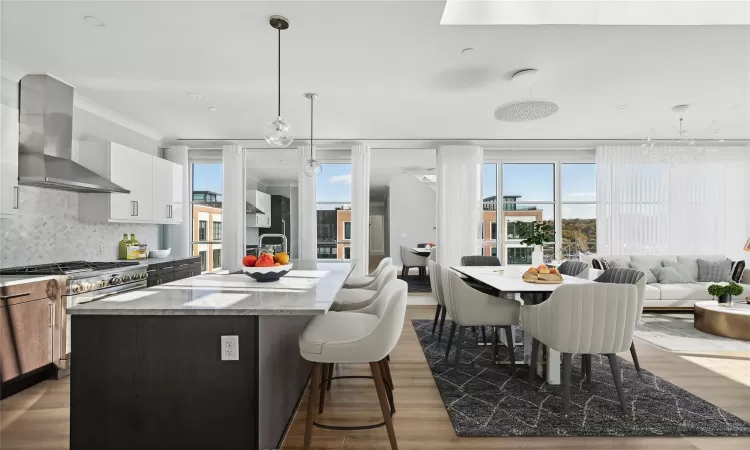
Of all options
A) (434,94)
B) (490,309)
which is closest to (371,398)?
(490,309)

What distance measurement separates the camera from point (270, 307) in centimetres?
168

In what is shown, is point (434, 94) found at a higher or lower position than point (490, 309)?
higher

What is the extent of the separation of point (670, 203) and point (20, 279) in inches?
321

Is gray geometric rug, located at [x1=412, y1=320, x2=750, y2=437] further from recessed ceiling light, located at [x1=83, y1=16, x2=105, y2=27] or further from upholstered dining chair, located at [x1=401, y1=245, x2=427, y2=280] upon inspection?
upholstered dining chair, located at [x1=401, y1=245, x2=427, y2=280]

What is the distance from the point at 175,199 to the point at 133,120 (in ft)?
3.71

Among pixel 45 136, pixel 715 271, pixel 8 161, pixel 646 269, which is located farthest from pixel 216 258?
pixel 715 271

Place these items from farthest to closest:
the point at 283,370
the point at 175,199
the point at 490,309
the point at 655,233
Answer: the point at 655,233 < the point at 175,199 < the point at 490,309 < the point at 283,370

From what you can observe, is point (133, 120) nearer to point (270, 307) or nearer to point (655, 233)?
point (270, 307)

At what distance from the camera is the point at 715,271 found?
5.54m

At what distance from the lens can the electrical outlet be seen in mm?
1700

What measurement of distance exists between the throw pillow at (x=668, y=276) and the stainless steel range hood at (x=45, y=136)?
7.19 m

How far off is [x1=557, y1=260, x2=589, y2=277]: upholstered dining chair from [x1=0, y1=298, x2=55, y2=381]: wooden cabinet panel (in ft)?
16.2

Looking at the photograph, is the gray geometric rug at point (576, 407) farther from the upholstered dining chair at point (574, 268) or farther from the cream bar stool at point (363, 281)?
the upholstered dining chair at point (574, 268)

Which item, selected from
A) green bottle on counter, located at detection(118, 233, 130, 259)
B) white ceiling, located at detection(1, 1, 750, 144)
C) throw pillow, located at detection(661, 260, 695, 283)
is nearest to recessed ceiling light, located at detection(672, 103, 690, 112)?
white ceiling, located at detection(1, 1, 750, 144)
